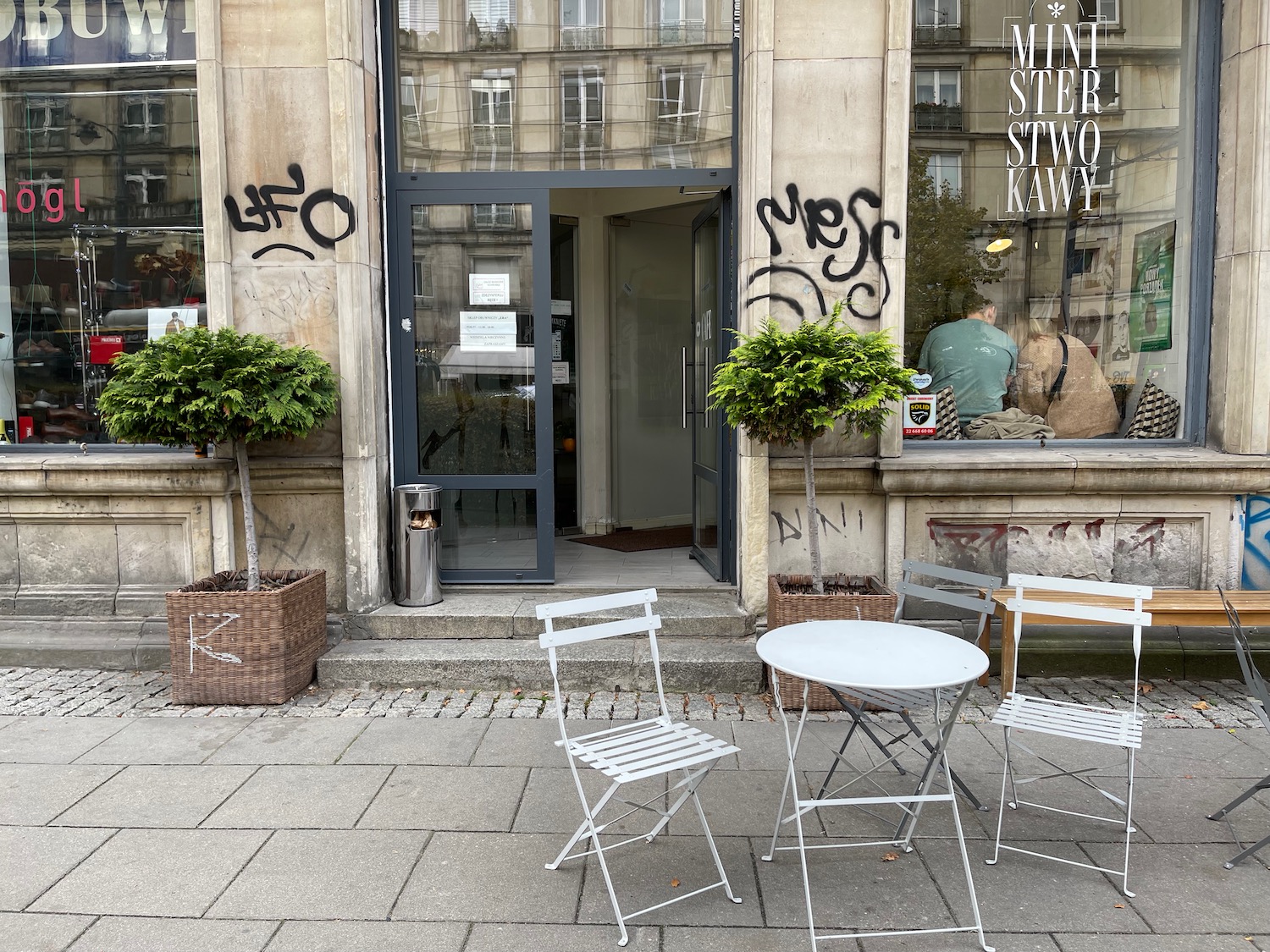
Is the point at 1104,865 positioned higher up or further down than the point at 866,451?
further down

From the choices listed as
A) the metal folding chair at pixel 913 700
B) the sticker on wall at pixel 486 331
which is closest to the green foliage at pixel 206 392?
the sticker on wall at pixel 486 331

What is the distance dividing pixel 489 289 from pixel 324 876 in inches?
158

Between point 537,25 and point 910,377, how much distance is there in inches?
142

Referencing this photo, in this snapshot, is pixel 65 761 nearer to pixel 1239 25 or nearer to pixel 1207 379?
pixel 1207 379

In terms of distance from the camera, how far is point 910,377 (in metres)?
5.21

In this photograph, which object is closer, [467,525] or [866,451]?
[866,451]

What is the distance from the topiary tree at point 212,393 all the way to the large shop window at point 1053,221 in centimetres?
389

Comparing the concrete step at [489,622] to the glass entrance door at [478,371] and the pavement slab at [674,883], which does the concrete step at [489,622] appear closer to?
the glass entrance door at [478,371]

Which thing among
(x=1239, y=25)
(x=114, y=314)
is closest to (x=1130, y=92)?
(x=1239, y=25)

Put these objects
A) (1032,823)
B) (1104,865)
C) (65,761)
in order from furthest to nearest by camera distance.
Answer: (65,761)
(1032,823)
(1104,865)

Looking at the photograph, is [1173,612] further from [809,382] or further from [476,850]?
[476,850]

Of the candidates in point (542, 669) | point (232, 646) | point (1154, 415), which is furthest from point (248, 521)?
point (1154, 415)

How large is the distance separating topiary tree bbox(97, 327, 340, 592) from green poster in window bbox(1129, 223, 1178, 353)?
5.43 meters

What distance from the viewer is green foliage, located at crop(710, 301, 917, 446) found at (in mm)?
4977
